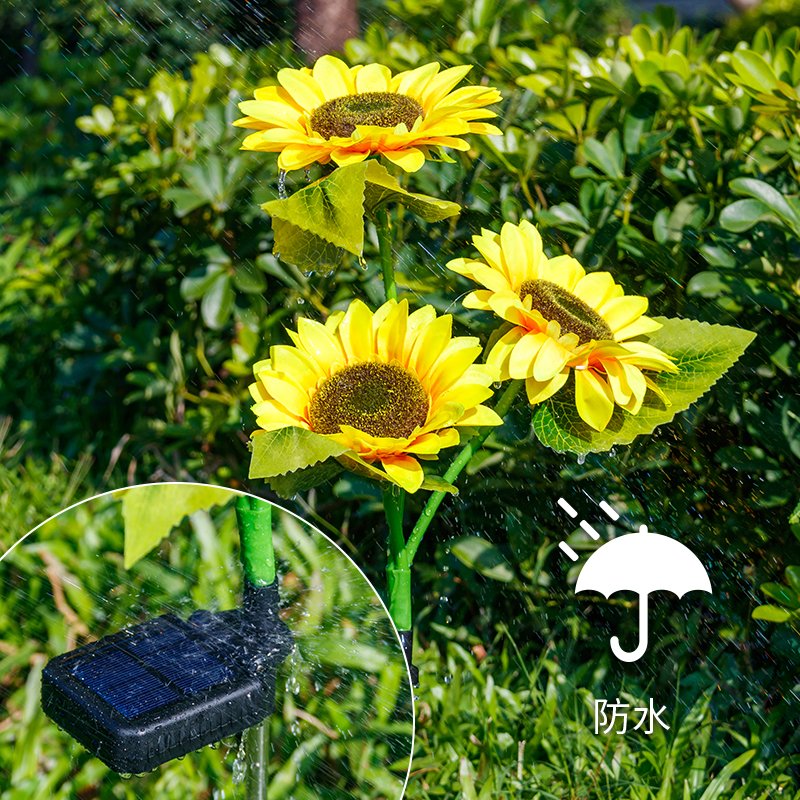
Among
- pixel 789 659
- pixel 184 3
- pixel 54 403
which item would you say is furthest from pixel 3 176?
pixel 789 659

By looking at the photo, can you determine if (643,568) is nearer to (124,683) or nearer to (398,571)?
(398,571)

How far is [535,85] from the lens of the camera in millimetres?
1817

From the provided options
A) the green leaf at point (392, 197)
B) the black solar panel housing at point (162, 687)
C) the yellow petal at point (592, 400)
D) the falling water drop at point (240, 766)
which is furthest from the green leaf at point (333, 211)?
the falling water drop at point (240, 766)

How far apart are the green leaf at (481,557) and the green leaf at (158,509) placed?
20.4 inches

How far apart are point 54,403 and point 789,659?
2.15 meters

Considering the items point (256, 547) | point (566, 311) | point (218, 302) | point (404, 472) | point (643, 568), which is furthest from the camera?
point (218, 302)

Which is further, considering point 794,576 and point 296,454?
point 794,576

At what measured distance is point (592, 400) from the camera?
0.92m

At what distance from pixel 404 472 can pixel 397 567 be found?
24 cm

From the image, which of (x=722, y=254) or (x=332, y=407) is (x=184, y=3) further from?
(x=332, y=407)

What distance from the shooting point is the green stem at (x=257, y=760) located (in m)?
1.08

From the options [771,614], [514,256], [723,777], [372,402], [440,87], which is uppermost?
[440,87]

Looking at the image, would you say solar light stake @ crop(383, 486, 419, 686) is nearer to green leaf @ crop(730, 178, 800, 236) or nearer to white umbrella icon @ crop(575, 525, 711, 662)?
white umbrella icon @ crop(575, 525, 711, 662)

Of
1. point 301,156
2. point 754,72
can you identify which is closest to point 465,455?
point 301,156
